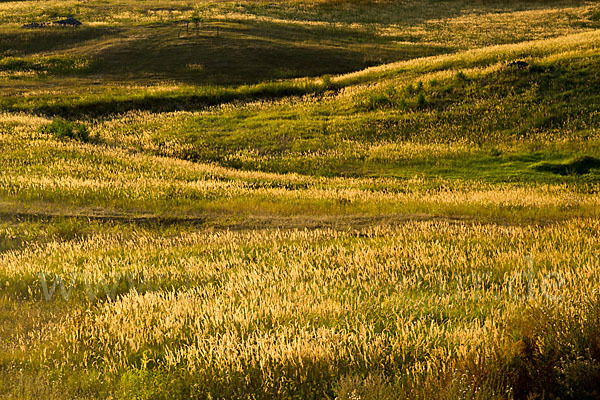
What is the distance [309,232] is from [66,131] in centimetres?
2338

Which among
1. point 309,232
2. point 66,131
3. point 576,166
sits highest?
point 66,131

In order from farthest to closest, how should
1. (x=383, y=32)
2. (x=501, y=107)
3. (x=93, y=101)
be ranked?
(x=383, y=32) → (x=93, y=101) → (x=501, y=107)

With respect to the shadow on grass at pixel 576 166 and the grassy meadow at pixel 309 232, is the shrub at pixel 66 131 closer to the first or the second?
the grassy meadow at pixel 309 232

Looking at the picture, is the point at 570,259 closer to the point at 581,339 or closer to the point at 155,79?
the point at 581,339

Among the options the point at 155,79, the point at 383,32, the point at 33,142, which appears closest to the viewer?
the point at 33,142

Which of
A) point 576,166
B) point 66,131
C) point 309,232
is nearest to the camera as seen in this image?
point 309,232

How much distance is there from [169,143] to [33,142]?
7.66 meters

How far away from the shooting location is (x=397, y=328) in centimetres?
577

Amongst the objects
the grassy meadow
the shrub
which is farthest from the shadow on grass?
the shrub

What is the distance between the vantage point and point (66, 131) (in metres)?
31.8

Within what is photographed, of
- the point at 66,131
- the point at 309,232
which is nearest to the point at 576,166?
the point at 309,232

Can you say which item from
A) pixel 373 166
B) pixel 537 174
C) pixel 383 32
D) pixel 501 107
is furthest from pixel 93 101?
pixel 383 32

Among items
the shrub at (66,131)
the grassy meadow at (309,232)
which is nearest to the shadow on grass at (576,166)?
the grassy meadow at (309,232)

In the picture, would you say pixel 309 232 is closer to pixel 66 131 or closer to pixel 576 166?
pixel 576 166
